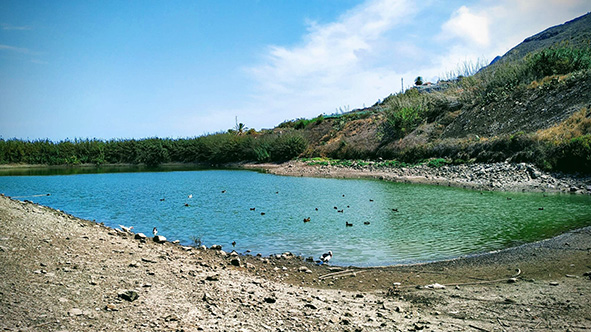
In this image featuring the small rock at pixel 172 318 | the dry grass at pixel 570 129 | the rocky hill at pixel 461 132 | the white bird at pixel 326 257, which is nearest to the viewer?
the small rock at pixel 172 318

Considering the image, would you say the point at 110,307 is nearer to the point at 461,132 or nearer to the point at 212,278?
the point at 212,278

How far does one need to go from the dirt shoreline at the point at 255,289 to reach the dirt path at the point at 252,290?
0.06ft

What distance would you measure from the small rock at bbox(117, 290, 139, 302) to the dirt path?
0.05 ft

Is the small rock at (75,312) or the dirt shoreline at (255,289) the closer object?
the small rock at (75,312)

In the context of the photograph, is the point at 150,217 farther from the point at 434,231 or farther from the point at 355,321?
the point at 355,321

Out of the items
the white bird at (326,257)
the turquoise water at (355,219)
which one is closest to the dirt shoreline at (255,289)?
the white bird at (326,257)

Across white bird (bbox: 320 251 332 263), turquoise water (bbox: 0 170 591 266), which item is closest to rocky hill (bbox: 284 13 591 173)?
turquoise water (bbox: 0 170 591 266)

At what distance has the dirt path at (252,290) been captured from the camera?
435cm

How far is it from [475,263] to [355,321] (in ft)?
13.9

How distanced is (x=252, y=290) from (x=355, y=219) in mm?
8259

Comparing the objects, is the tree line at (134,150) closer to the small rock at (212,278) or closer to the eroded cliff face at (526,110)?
the eroded cliff face at (526,110)

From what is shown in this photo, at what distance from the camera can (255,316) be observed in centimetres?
476

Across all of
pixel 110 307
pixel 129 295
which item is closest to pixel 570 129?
pixel 129 295

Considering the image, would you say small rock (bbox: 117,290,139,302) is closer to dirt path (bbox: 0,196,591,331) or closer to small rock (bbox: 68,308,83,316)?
dirt path (bbox: 0,196,591,331)
